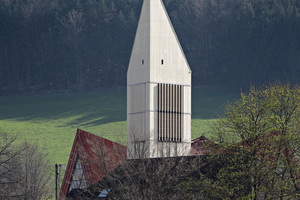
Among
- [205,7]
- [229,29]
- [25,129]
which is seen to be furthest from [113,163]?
[205,7]

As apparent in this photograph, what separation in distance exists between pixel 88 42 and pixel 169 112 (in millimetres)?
72295

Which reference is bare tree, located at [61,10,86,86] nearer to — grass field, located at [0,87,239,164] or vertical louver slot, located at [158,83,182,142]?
grass field, located at [0,87,239,164]

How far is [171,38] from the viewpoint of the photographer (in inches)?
1618

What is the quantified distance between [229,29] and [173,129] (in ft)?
210

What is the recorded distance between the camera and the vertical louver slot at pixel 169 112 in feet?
134

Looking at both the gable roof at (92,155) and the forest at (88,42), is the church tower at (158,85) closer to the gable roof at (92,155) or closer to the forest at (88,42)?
the gable roof at (92,155)

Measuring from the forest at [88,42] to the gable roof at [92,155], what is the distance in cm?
6131

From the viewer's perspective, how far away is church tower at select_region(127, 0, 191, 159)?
40.3 meters

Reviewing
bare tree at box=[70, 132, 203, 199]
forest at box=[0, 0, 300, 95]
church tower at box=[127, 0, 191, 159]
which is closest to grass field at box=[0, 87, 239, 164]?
forest at box=[0, 0, 300, 95]

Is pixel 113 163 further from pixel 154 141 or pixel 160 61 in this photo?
pixel 160 61

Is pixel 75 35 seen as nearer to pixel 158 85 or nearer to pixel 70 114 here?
pixel 70 114

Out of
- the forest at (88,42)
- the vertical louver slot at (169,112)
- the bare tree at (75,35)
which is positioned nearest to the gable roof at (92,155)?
the vertical louver slot at (169,112)

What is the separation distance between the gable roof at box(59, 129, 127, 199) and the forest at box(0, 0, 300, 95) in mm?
61307

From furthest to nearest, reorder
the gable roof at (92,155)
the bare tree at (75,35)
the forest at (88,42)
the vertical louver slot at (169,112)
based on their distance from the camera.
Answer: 1. the bare tree at (75,35)
2. the forest at (88,42)
3. the vertical louver slot at (169,112)
4. the gable roof at (92,155)
